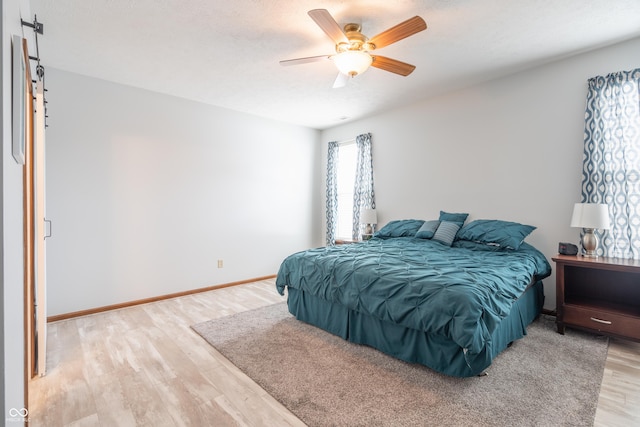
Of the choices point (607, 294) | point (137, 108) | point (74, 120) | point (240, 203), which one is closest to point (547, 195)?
point (607, 294)

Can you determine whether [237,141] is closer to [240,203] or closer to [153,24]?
[240,203]

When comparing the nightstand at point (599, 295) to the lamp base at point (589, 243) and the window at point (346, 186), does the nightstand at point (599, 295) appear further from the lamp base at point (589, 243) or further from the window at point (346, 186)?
the window at point (346, 186)

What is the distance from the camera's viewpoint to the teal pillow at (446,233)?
12.1 feet

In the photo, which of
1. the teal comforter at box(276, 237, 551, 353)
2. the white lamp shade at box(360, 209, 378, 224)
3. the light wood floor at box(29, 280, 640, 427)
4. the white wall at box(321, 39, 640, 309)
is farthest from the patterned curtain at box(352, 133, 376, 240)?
the light wood floor at box(29, 280, 640, 427)

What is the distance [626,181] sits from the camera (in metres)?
2.89

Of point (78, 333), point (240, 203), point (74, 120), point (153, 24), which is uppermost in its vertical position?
point (153, 24)

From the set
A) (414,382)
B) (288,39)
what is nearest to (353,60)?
(288,39)

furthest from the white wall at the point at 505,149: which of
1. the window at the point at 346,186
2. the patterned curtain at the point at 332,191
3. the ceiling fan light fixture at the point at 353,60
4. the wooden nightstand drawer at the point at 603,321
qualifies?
the ceiling fan light fixture at the point at 353,60

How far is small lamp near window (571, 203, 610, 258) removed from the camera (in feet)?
8.99

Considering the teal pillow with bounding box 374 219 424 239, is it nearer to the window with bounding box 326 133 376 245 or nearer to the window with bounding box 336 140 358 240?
the window with bounding box 326 133 376 245

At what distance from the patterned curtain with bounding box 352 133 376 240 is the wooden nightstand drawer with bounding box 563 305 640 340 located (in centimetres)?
289

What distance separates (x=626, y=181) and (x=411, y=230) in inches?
84.5

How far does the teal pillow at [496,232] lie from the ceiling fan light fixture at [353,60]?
2.23 meters

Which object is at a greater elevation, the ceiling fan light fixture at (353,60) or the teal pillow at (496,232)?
the ceiling fan light fixture at (353,60)
